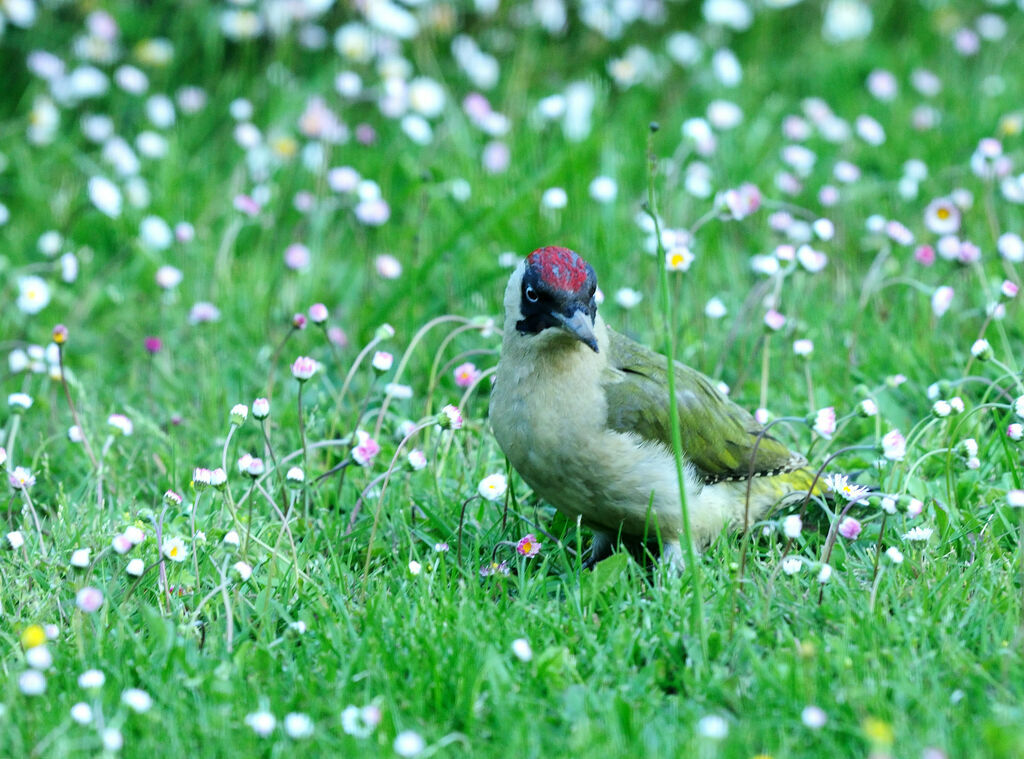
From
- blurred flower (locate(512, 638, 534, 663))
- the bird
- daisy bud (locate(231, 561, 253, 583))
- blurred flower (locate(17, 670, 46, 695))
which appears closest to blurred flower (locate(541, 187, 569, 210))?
the bird

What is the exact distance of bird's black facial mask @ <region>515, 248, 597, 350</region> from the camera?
3.97 m

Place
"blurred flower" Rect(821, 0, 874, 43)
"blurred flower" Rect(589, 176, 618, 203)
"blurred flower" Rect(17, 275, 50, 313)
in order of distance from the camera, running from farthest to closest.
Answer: "blurred flower" Rect(821, 0, 874, 43) → "blurred flower" Rect(589, 176, 618, 203) → "blurred flower" Rect(17, 275, 50, 313)

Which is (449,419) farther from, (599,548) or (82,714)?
(82,714)

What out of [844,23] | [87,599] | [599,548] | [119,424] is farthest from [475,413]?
[844,23]

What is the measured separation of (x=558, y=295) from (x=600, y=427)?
466 millimetres

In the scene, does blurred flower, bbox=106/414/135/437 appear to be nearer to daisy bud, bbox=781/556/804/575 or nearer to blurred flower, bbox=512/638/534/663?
blurred flower, bbox=512/638/534/663

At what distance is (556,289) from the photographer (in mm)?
3967

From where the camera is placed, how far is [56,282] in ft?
21.1

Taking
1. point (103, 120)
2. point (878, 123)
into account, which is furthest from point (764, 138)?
point (103, 120)

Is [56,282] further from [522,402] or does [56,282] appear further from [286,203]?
[522,402]

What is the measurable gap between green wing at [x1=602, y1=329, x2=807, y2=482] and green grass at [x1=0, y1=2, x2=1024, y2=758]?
0.79 ft

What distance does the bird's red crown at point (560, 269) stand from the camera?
3.97 metres

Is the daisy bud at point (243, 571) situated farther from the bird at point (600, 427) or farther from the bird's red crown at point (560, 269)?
the bird's red crown at point (560, 269)

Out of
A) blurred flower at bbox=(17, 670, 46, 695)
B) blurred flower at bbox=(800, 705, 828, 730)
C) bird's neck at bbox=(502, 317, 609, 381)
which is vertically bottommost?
blurred flower at bbox=(17, 670, 46, 695)
